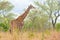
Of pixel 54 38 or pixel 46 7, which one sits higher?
pixel 46 7

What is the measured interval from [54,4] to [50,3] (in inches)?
28.9

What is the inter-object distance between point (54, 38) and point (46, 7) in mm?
28880

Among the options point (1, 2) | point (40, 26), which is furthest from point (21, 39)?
point (1, 2)

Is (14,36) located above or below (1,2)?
below

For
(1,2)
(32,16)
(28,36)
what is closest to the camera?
(28,36)

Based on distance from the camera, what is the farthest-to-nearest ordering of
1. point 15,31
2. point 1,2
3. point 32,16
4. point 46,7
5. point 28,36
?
point 32,16, point 46,7, point 1,2, point 28,36, point 15,31

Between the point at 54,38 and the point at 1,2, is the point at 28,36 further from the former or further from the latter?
the point at 1,2

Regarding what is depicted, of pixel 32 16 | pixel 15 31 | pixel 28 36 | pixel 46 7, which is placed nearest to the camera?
pixel 15 31

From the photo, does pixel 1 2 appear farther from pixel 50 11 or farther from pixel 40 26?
pixel 40 26

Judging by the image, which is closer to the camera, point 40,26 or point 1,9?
point 40,26

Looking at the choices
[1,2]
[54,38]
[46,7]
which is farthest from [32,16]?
[54,38]

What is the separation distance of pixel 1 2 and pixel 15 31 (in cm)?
2749

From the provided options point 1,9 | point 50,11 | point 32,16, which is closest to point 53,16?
point 50,11

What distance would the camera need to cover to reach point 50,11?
32.6 meters
